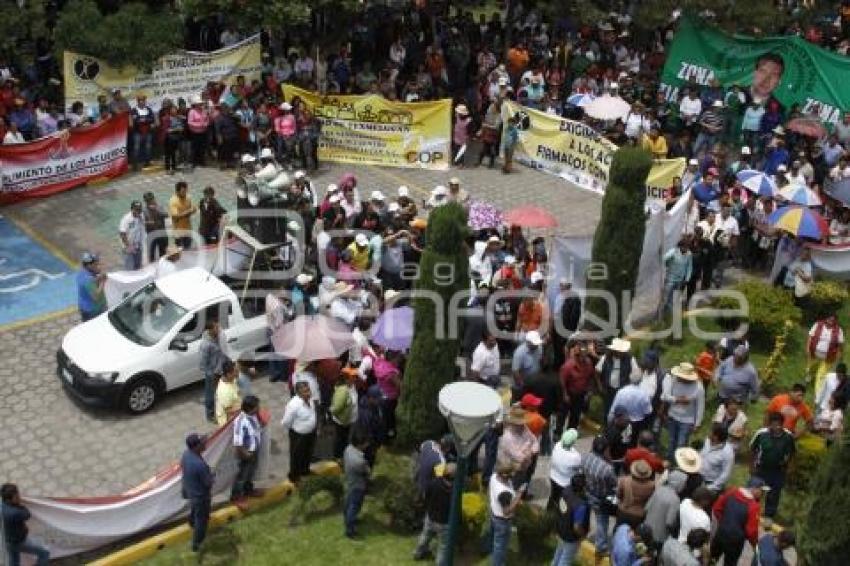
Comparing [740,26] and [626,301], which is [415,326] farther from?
[740,26]

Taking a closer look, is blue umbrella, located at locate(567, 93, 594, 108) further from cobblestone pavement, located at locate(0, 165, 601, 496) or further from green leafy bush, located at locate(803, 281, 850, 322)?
green leafy bush, located at locate(803, 281, 850, 322)

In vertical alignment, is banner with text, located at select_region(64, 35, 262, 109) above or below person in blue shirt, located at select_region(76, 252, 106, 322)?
above

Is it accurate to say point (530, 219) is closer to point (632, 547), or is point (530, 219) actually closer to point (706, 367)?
point (706, 367)

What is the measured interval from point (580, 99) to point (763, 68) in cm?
457

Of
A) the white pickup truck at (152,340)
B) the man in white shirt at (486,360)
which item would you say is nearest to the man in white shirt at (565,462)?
the man in white shirt at (486,360)

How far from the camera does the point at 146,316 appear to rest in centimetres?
1427

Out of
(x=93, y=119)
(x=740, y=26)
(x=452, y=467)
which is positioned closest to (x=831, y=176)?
(x=740, y=26)

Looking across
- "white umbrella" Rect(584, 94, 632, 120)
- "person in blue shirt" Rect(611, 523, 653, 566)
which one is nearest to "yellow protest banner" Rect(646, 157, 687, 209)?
"white umbrella" Rect(584, 94, 632, 120)

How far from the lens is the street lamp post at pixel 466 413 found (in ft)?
30.2

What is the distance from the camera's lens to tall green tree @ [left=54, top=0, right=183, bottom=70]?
2086 centimetres

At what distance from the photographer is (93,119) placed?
68.0 ft

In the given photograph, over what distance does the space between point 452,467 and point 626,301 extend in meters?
5.62

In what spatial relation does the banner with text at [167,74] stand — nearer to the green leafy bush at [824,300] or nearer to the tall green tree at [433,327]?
the tall green tree at [433,327]

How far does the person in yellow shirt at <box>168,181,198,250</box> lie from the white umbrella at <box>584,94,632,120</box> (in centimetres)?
929
